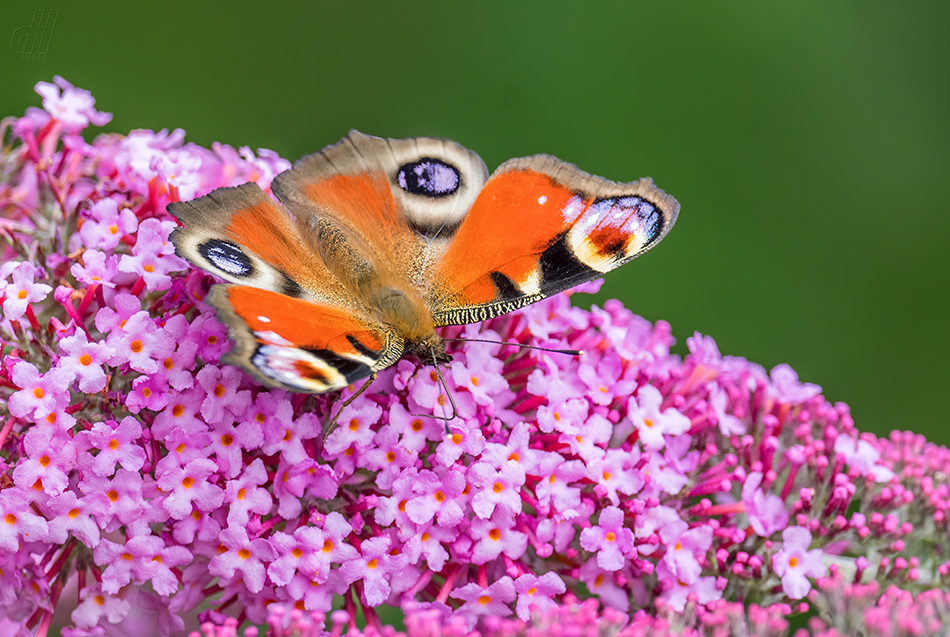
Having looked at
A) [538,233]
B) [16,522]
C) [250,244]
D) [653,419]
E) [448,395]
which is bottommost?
[16,522]

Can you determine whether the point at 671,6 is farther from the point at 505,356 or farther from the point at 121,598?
the point at 121,598

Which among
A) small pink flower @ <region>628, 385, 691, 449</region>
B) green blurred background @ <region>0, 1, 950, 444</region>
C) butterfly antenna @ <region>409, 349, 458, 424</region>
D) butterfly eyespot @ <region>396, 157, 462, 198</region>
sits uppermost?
green blurred background @ <region>0, 1, 950, 444</region>

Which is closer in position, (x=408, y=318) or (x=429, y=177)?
(x=408, y=318)

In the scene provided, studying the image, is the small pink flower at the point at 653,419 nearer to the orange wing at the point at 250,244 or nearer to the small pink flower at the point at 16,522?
the orange wing at the point at 250,244

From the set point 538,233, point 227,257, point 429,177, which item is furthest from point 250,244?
point 538,233

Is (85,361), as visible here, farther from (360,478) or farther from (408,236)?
(408,236)

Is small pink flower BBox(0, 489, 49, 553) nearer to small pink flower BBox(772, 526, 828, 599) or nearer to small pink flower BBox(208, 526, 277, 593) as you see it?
small pink flower BBox(208, 526, 277, 593)

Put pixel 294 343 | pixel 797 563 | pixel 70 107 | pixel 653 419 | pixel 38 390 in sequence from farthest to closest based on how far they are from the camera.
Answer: pixel 70 107 < pixel 653 419 < pixel 797 563 < pixel 38 390 < pixel 294 343

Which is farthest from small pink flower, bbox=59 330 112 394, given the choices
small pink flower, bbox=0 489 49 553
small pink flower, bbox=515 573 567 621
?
small pink flower, bbox=515 573 567 621
